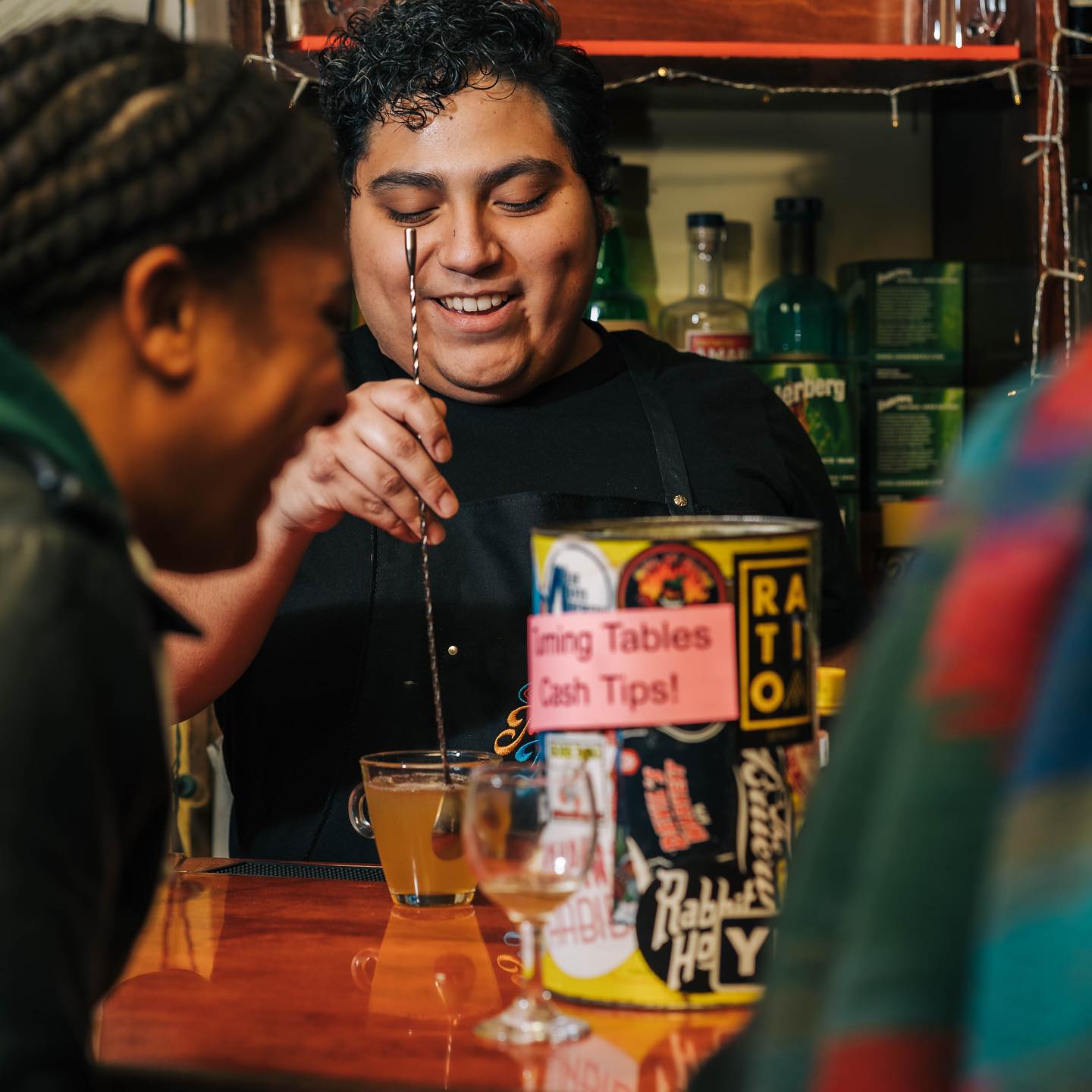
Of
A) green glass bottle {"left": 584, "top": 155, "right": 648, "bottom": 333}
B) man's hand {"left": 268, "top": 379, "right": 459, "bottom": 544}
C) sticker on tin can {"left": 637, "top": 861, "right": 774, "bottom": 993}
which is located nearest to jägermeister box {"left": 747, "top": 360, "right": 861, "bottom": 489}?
green glass bottle {"left": 584, "top": 155, "right": 648, "bottom": 333}

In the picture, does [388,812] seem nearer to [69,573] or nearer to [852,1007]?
[69,573]

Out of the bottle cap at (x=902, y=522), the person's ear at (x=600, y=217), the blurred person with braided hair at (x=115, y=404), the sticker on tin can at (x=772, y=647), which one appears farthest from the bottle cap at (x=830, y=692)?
the bottle cap at (x=902, y=522)

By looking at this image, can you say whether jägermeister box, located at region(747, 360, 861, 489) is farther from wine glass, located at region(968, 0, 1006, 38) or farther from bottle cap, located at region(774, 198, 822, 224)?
wine glass, located at region(968, 0, 1006, 38)

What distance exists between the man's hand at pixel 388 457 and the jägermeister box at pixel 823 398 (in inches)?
33.2

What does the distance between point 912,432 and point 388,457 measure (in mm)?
1077

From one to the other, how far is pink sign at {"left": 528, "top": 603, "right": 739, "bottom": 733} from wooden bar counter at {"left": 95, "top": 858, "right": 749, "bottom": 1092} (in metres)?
0.15

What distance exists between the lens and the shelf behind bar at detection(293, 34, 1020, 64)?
6.59ft

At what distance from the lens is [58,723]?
56cm

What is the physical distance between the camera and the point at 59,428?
0.62 metres

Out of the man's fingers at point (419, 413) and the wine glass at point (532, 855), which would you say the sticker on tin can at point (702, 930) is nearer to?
the wine glass at point (532, 855)

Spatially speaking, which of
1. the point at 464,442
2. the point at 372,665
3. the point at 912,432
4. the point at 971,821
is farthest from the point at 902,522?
the point at 971,821

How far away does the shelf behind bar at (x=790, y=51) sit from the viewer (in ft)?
6.59

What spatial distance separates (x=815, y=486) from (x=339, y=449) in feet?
2.33

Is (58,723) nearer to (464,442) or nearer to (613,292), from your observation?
(464,442)
